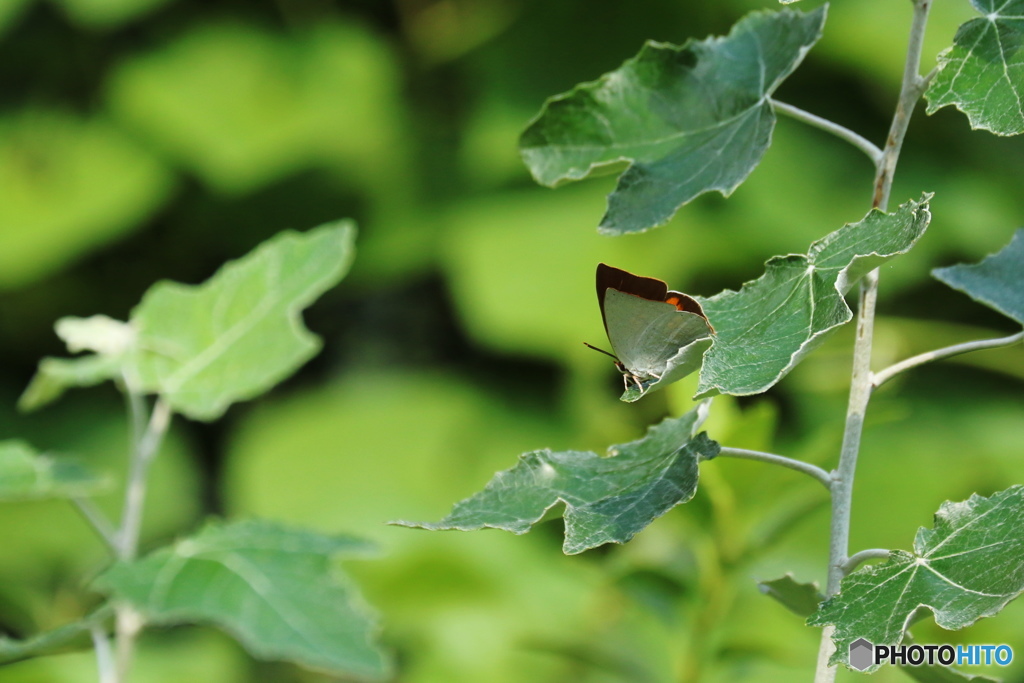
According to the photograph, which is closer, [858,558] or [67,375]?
[858,558]

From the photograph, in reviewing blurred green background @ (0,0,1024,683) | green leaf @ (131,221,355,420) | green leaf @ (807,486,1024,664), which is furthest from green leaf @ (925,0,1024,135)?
blurred green background @ (0,0,1024,683)

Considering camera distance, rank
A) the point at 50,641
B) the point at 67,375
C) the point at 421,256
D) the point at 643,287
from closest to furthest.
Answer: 1. the point at 643,287
2. the point at 50,641
3. the point at 67,375
4. the point at 421,256

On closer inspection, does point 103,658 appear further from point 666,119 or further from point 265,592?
point 666,119

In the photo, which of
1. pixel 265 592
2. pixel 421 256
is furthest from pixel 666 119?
pixel 421 256

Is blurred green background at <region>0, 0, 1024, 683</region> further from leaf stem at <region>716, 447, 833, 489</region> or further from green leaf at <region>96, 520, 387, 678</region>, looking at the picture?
leaf stem at <region>716, 447, 833, 489</region>

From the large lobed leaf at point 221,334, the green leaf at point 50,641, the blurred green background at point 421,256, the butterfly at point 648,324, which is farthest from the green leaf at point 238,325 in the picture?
the blurred green background at point 421,256

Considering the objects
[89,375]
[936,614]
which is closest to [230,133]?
[89,375]
